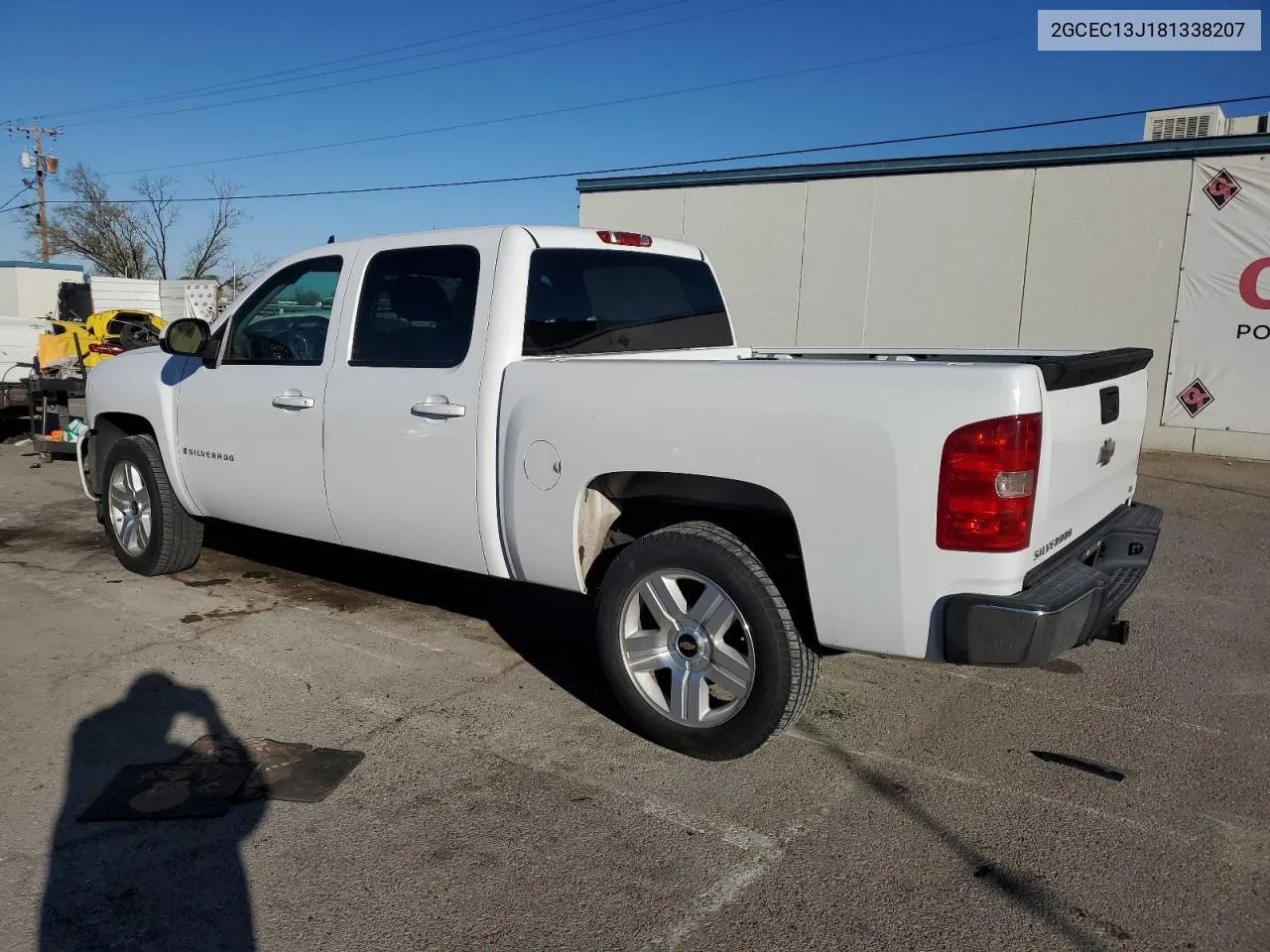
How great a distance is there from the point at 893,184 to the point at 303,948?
13.3 meters

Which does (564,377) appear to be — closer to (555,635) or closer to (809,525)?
(809,525)

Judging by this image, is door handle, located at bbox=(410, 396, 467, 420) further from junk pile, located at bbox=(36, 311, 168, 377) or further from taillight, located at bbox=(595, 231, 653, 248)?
junk pile, located at bbox=(36, 311, 168, 377)

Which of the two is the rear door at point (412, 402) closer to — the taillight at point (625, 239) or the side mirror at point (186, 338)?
the taillight at point (625, 239)

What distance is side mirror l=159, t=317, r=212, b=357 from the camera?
5.46m

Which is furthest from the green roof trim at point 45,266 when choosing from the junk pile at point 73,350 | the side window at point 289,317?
the side window at point 289,317

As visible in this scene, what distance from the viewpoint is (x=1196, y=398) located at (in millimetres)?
12398

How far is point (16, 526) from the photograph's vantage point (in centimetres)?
797

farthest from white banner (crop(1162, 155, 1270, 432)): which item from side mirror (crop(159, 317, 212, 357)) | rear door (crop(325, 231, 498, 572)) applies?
side mirror (crop(159, 317, 212, 357))

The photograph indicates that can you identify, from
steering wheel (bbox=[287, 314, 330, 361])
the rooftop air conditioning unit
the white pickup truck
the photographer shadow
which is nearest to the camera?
the photographer shadow

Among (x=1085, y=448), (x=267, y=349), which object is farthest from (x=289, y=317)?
(x=1085, y=448)

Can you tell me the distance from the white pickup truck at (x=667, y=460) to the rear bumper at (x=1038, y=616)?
0.01m

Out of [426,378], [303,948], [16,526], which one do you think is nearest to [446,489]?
[426,378]

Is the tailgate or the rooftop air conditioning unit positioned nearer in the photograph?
the tailgate

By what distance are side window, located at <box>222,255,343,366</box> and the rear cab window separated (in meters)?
1.23
